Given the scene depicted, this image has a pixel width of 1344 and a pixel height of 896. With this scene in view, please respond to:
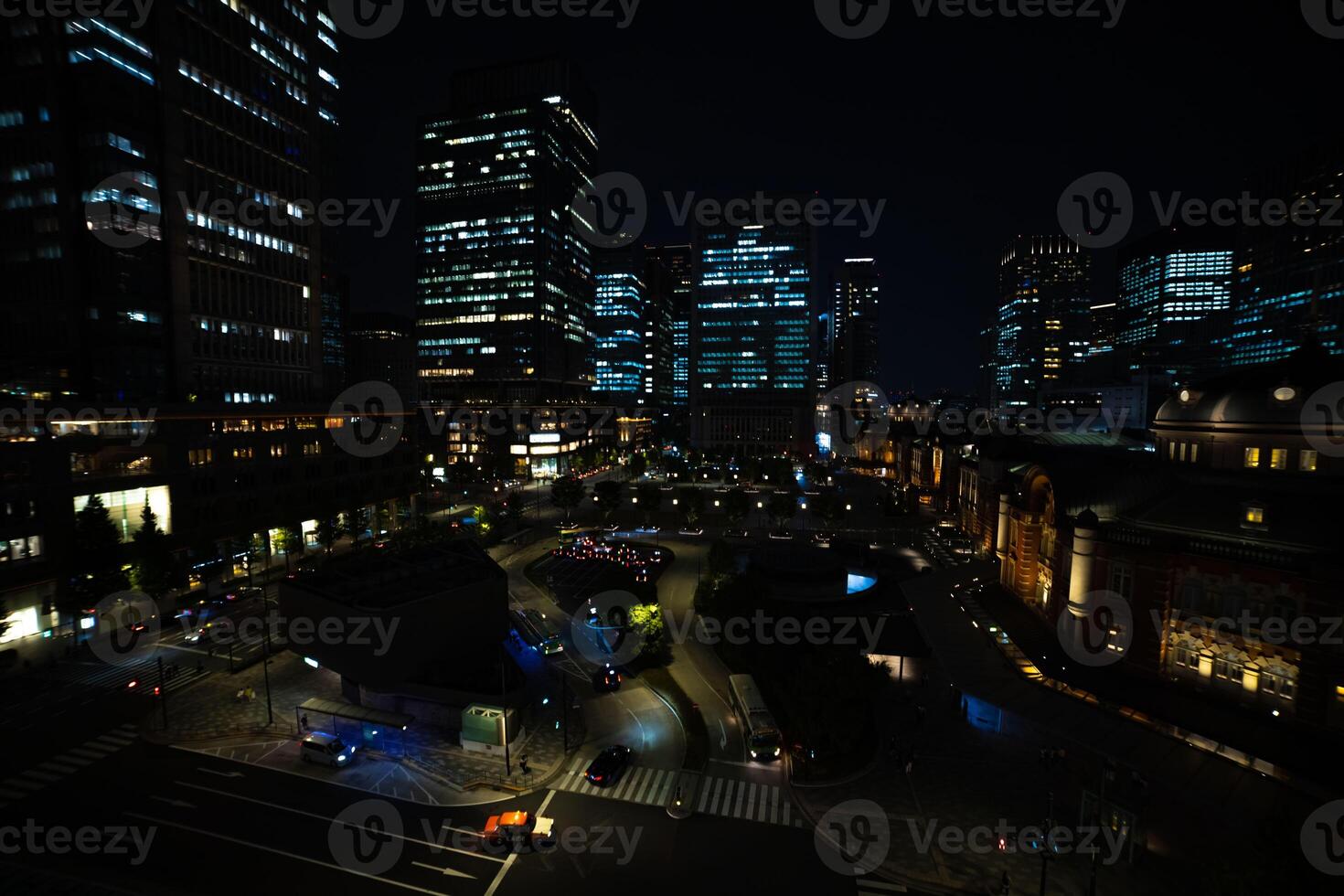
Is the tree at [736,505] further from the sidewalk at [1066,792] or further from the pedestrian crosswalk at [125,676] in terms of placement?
the pedestrian crosswalk at [125,676]

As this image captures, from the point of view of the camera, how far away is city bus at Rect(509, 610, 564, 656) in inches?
1705

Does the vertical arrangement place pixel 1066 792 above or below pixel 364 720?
below

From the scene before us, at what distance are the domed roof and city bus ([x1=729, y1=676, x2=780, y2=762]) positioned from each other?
120 ft

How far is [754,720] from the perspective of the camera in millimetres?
31047

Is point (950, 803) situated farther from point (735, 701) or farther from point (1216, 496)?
point (1216, 496)

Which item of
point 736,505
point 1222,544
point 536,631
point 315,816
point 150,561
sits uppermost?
point 1222,544

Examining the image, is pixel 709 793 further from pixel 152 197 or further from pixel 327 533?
pixel 152 197

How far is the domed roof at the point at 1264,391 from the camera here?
35.9 metres

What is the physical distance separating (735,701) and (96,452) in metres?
59.2

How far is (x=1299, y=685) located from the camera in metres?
29.5

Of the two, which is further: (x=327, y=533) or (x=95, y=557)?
(x=327, y=533)

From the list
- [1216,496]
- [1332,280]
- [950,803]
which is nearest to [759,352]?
[1332,280]

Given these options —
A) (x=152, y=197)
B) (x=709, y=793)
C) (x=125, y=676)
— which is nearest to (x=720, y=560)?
(x=709, y=793)

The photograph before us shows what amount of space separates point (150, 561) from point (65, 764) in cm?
2258
